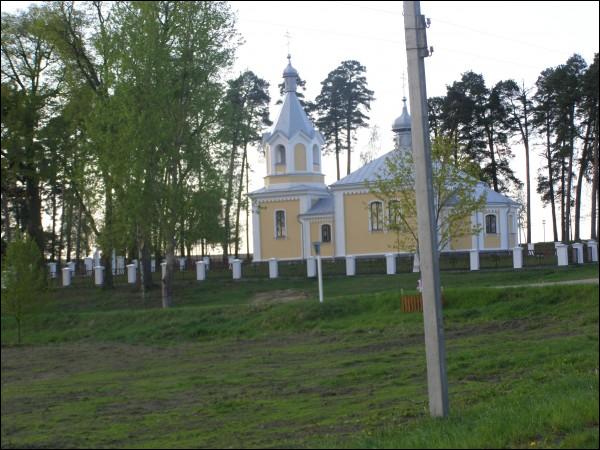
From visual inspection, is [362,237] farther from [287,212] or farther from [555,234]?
[555,234]

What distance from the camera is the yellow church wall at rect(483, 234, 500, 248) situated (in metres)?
48.6

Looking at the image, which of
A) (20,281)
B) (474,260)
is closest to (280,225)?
(474,260)

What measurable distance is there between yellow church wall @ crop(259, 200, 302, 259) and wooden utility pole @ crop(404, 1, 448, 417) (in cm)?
3945

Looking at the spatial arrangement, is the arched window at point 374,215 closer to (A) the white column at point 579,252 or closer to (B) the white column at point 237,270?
(B) the white column at point 237,270

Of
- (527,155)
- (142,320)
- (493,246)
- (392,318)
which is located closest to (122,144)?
(142,320)

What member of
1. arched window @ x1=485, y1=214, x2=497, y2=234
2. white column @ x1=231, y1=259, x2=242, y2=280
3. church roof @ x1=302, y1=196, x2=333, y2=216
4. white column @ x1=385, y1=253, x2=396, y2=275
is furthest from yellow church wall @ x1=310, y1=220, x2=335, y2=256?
white column @ x1=385, y1=253, x2=396, y2=275

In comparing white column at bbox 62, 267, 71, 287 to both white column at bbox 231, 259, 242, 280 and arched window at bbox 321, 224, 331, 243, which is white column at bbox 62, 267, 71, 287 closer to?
white column at bbox 231, 259, 242, 280

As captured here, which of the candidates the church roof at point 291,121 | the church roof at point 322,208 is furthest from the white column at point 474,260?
the church roof at point 291,121

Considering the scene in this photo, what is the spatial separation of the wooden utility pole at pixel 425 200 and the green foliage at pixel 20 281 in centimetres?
2209

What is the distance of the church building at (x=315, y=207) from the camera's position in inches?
1914

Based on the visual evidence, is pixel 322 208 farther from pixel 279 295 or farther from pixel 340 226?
pixel 279 295

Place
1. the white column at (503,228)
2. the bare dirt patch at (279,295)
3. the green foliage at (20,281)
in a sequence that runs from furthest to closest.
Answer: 1. the white column at (503,228)
2. the bare dirt patch at (279,295)
3. the green foliage at (20,281)

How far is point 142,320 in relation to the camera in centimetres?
3102

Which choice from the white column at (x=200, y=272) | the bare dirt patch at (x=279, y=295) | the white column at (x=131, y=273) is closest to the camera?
the bare dirt patch at (x=279, y=295)
